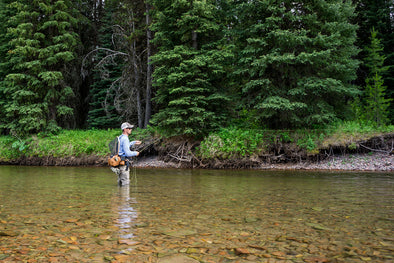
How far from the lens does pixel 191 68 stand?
17156mm

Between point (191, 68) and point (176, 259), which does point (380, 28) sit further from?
point (176, 259)

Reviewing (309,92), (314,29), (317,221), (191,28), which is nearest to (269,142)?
(309,92)

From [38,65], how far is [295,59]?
17320 mm

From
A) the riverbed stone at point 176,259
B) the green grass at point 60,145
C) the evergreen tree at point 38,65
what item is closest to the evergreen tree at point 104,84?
the evergreen tree at point 38,65

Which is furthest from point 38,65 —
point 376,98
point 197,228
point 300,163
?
point 376,98

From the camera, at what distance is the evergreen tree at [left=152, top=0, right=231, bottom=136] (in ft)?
55.6

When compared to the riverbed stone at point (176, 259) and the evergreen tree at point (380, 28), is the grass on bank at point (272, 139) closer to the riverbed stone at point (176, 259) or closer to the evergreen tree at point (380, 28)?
the evergreen tree at point (380, 28)

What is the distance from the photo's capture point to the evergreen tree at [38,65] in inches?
858

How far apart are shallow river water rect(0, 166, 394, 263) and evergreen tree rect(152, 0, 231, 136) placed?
32.1 feet

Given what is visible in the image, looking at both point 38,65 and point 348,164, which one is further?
point 38,65

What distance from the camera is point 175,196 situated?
25.4 feet

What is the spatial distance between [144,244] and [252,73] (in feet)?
44.7

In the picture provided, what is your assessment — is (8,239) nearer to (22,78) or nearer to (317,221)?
(317,221)

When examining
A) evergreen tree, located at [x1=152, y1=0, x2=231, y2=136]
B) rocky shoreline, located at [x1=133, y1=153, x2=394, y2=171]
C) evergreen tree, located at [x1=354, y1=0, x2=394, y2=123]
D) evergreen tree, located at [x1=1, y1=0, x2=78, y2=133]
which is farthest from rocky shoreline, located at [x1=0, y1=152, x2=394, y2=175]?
evergreen tree, located at [x1=354, y1=0, x2=394, y2=123]
